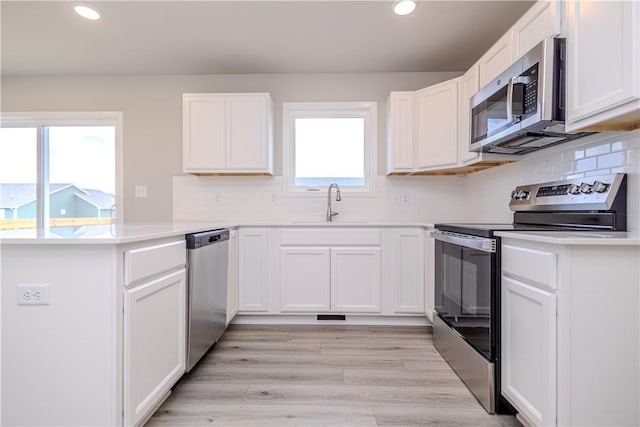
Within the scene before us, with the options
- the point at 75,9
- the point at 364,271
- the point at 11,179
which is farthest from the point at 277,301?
the point at 11,179

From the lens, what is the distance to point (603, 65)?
4.39 ft

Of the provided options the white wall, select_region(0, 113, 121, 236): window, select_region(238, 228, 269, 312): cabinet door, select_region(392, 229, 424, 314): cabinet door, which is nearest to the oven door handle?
select_region(392, 229, 424, 314): cabinet door

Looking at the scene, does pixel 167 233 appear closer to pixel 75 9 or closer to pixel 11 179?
pixel 75 9

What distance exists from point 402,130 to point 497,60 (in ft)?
3.21

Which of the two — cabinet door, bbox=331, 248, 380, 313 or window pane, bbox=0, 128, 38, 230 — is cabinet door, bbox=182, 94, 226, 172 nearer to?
cabinet door, bbox=331, 248, 380, 313

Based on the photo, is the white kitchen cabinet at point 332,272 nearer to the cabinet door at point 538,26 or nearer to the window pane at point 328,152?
the window pane at point 328,152

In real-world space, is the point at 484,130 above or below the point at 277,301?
above

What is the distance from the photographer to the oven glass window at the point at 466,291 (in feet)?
5.29

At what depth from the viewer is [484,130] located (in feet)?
7.01

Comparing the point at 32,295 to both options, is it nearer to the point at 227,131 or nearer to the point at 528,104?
the point at 227,131

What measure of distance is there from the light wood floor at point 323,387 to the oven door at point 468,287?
0.98ft

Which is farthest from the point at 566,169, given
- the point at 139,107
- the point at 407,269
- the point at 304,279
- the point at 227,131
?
the point at 139,107

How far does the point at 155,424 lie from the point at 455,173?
9.84 feet

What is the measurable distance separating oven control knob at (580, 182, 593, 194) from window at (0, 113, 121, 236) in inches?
153
